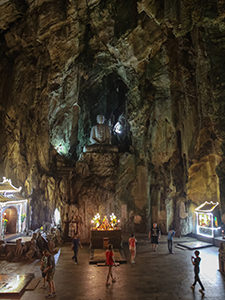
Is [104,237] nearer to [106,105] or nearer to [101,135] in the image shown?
[101,135]

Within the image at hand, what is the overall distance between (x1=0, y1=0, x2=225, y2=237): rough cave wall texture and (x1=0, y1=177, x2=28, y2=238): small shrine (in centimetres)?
148

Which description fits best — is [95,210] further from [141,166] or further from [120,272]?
[120,272]

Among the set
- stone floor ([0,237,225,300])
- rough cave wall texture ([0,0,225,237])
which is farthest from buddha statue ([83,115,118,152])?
stone floor ([0,237,225,300])

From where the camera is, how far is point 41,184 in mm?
20391

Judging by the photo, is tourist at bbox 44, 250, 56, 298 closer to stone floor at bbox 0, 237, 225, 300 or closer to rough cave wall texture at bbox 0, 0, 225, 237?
stone floor at bbox 0, 237, 225, 300

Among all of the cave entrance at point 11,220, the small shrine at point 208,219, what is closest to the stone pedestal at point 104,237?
the cave entrance at point 11,220

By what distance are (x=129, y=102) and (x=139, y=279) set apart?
1767 cm

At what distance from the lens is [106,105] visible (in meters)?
30.8

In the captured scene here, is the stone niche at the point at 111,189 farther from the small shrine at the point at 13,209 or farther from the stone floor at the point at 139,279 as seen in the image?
the stone floor at the point at 139,279

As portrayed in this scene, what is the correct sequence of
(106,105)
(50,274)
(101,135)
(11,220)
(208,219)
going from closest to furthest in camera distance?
(50,274) → (208,219) → (11,220) → (101,135) → (106,105)

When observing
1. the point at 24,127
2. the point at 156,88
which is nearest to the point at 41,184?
the point at 24,127

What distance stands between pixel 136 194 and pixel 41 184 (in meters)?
8.60

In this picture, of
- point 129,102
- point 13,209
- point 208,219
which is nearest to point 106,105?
point 129,102

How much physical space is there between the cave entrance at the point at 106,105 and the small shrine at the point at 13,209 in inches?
453
